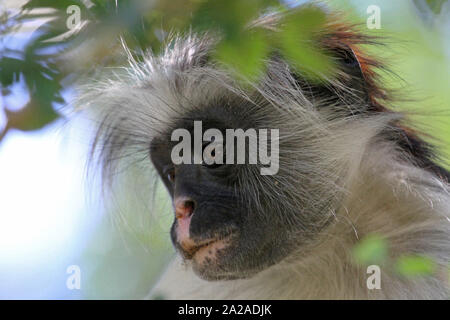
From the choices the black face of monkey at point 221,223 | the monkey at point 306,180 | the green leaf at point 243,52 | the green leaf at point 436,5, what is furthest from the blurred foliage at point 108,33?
the black face of monkey at point 221,223

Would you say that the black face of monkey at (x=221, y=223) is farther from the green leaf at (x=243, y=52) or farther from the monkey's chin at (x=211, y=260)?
the green leaf at (x=243, y=52)

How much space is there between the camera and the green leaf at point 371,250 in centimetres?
321

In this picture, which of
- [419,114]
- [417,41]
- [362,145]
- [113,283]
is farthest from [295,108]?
[113,283]

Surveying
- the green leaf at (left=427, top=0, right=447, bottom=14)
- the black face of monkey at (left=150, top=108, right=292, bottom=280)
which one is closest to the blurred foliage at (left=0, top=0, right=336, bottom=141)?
the green leaf at (left=427, top=0, right=447, bottom=14)

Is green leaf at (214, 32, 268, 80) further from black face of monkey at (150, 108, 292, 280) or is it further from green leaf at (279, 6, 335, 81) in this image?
black face of monkey at (150, 108, 292, 280)

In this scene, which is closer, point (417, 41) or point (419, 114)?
point (419, 114)

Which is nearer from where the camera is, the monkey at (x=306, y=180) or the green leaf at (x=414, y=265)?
the green leaf at (x=414, y=265)

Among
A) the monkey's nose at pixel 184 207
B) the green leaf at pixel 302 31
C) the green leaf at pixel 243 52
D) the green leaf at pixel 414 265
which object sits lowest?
the green leaf at pixel 414 265

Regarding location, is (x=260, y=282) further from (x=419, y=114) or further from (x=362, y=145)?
(x=419, y=114)

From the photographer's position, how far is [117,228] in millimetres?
5004

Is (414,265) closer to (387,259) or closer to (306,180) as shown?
(387,259)

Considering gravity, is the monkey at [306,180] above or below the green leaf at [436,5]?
below

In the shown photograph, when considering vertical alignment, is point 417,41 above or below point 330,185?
above
